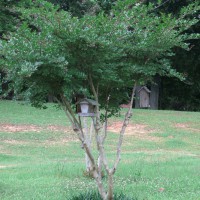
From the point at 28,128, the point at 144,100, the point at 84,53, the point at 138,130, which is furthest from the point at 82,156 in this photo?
the point at 144,100

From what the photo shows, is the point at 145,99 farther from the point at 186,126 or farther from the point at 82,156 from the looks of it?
the point at 82,156

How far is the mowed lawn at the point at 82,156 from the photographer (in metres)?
8.28

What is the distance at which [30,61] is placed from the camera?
567 centimetres

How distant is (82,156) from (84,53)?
893cm

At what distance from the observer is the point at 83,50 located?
19.8ft

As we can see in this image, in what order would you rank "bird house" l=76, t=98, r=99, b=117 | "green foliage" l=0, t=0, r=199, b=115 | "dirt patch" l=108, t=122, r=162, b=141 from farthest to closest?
"dirt patch" l=108, t=122, r=162, b=141, "bird house" l=76, t=98, r=99, b=117, "green foliage" l=0, t=0, r=199, b=115

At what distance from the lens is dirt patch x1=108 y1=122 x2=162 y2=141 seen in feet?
63.0

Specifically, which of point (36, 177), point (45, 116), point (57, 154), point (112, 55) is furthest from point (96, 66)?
point (45, 116)

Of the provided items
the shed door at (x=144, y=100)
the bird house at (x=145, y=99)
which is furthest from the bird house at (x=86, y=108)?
the shed door at (x=144, y=100)

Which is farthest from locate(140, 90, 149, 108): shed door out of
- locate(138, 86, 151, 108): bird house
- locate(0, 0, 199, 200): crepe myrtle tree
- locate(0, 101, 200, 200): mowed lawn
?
locate(0, 0, 199, 200): crepe myrtle tree

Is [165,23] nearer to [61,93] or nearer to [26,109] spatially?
[61,93]

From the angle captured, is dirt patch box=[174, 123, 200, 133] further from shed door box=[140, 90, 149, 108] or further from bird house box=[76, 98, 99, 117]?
bird house box=[76, 98, 99, 117]

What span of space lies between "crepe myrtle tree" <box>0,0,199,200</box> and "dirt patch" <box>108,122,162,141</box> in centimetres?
→ 1237

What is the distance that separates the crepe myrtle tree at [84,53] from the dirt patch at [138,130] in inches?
487
